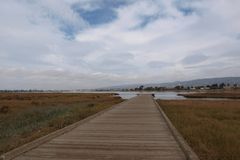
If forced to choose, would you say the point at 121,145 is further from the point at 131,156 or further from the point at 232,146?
the point at 232,146

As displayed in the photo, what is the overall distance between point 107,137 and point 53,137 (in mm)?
1609

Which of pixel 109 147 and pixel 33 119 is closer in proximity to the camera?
pixel 109 147

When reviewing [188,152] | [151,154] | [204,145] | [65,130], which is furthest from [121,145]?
[65,130]

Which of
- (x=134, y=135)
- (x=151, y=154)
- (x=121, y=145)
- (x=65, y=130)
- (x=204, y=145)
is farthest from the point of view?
(x=65, y=130)

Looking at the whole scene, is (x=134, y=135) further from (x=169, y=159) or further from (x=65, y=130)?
(x=169, y=159)

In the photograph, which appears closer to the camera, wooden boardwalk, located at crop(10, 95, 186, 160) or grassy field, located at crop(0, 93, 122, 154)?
wooden boardwalk, located at crop(10, 95, 186, 160)

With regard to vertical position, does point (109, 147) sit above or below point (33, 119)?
above

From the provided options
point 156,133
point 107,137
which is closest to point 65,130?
point 107,137

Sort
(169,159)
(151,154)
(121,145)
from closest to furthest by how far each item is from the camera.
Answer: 1. (169,159)
2. (151,154)
3. (121,145)

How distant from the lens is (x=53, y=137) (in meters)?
9.48

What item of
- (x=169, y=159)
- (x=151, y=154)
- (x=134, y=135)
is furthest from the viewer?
(x=134, y=135)

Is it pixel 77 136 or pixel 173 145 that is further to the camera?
pixel 77 136

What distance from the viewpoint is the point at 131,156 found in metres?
6.97

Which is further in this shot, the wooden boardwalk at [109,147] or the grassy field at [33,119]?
the grassy field at [33,119]
